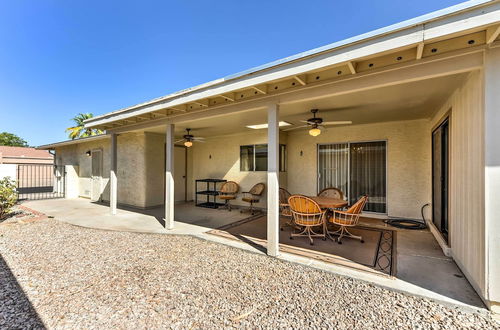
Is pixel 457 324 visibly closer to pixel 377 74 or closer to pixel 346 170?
pixel 377 74

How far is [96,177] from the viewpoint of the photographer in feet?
31.8

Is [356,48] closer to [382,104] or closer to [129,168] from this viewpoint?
[382,104]

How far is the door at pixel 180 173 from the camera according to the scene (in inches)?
350

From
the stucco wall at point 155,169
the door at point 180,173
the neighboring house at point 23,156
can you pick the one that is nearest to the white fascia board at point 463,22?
the stucco wall at point 155,169

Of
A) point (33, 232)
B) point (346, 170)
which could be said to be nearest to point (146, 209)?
point (33, 232)

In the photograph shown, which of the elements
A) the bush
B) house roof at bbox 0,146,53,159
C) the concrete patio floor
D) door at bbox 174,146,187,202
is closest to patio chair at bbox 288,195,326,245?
the concrete patio floor

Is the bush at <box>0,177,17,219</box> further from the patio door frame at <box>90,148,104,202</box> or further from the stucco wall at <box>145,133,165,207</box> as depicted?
the stucco wall at <box>145,133,165,207</box>

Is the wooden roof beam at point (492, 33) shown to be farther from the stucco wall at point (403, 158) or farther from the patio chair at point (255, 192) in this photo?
the patio chair at point (255, 192)

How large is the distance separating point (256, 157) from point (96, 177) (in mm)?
7480

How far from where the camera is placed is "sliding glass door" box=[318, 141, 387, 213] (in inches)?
243

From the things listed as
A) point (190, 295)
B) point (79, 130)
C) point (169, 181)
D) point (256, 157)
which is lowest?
point (190, 295)

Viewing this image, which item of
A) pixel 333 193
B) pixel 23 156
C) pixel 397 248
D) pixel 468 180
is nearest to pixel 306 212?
pixel 397 248

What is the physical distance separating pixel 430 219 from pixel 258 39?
8.41 m

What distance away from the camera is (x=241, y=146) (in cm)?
812
